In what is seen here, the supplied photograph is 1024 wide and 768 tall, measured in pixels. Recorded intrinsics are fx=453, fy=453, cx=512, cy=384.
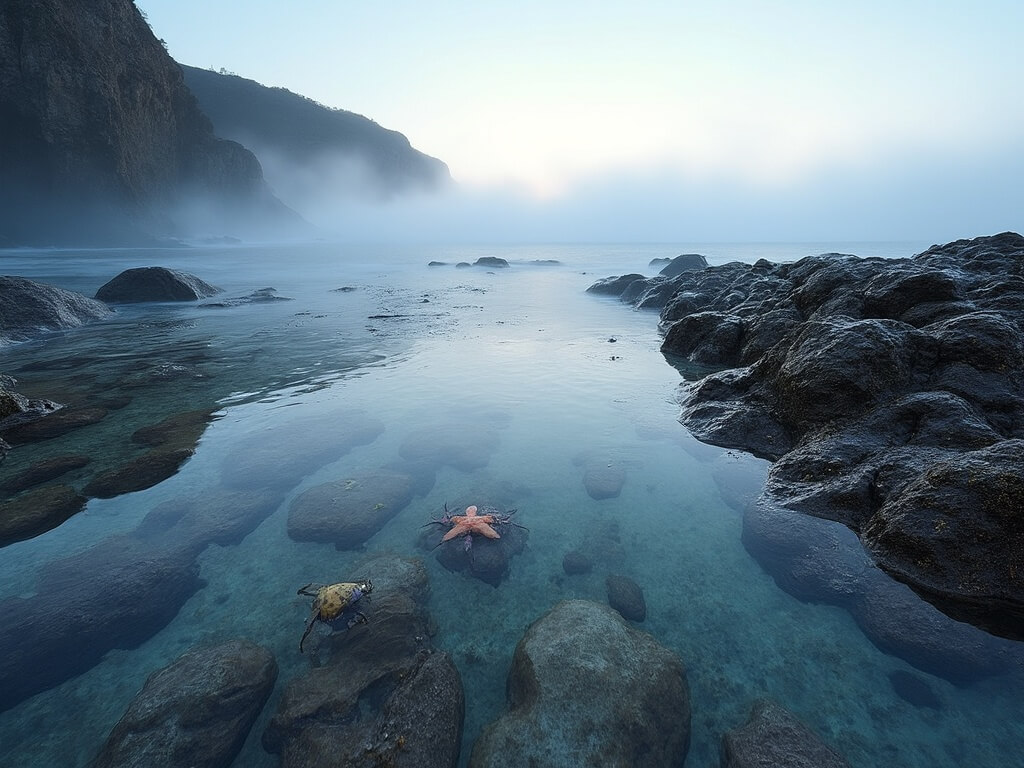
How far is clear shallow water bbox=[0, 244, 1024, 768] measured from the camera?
373 cm

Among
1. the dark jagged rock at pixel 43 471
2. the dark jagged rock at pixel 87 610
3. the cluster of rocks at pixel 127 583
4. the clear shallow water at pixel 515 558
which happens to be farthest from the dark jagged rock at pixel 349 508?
the dark jagged rock at pixel 43 471

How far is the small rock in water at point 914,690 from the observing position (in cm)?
378

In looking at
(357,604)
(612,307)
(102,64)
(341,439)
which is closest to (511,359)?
(341,439)

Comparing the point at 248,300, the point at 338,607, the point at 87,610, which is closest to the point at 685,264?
the point at 248,300

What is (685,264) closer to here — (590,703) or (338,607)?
(590,703)

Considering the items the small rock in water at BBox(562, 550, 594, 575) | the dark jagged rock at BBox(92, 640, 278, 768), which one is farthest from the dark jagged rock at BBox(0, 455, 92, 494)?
the small rock in water at BBox(562, 550, 594, 575)

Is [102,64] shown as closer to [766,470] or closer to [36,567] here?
[36,567]

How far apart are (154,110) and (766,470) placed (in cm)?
9974

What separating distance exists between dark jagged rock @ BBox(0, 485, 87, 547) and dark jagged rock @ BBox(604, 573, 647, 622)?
23.9ft

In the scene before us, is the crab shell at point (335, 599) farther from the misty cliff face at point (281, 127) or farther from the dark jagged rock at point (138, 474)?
the misty cliff face at point (281, 127)

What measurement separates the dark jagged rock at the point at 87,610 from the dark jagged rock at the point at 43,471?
8.53 ft

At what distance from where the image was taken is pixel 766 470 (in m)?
7.34

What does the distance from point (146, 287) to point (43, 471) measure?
25.7 m

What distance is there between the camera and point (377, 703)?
3803 millimetres
